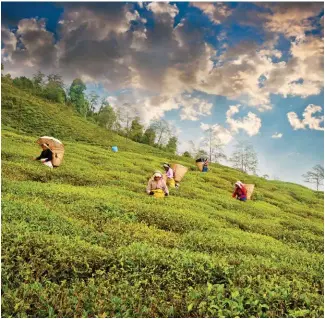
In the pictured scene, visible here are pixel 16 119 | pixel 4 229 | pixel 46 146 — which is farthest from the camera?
pixel 16 119

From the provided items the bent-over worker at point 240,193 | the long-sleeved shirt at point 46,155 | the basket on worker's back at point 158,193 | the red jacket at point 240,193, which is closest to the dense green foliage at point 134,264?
the basket on worker's back at point 158,193

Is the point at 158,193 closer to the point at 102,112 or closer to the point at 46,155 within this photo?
the point at 46,155

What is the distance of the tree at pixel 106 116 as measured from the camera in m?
95.2

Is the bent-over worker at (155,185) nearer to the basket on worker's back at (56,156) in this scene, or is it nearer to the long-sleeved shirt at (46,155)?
the basket on worker's back at (56,156)

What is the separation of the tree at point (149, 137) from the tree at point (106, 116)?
876cm

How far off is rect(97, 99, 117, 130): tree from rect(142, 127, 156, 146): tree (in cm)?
876

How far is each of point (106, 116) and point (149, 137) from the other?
12.5 m

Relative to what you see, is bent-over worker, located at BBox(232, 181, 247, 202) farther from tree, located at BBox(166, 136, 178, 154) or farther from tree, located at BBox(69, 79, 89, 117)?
tree, located at BBox(69, 79, 89, 117)

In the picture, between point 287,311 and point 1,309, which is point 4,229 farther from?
point 287,311

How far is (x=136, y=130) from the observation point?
96.3m

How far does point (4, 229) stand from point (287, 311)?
22.4 feet

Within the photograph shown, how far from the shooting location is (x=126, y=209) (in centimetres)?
1460

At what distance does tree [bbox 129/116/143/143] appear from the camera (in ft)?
314

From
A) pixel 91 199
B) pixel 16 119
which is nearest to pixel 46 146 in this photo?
pixel 91 199
